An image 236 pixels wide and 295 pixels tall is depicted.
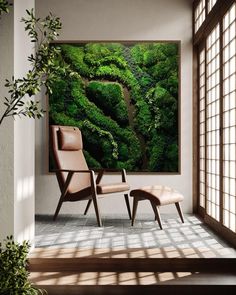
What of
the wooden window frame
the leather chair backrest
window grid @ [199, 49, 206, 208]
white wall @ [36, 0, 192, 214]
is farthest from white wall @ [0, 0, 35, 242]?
window grid @ [199, 49, 206, 208]

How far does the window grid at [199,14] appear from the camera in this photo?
5.97 meters

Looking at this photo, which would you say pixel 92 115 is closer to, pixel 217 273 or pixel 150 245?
pixel 150 245

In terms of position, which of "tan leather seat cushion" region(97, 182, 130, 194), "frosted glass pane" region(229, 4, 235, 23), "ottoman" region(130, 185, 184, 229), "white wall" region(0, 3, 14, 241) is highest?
"frosted glass pane" region(229, 4, 235, 23)

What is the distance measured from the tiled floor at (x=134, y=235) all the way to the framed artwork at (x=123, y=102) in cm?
91

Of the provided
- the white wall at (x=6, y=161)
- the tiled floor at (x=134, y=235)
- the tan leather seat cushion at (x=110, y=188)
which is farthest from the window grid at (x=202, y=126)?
the white wall at (x=6, y=161)

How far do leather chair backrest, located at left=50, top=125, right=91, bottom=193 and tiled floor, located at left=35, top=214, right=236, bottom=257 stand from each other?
1.47 ft

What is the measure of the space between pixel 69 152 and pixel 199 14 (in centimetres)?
235

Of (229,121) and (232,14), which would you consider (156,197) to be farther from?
→ (232,14)

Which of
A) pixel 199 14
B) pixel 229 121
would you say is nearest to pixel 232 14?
pixel 229 121

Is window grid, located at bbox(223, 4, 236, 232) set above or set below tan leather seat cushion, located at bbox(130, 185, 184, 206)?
above

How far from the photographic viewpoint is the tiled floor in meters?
4.25

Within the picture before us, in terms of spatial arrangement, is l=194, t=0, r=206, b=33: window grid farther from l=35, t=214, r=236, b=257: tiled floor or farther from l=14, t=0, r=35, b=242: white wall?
l=14, t=0, r=35, b=242: white wall

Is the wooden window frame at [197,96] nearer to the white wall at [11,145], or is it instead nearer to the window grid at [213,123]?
the window grid at [213,123]

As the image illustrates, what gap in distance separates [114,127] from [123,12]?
1513mm
